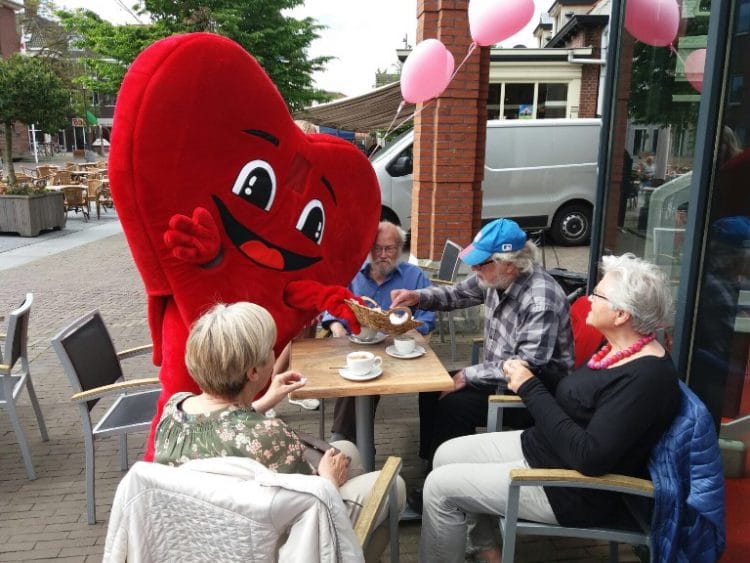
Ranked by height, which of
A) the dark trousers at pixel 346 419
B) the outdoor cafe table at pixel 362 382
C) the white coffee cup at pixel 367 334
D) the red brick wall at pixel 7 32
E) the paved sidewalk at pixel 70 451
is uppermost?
the red brick wall at pixel 7 32

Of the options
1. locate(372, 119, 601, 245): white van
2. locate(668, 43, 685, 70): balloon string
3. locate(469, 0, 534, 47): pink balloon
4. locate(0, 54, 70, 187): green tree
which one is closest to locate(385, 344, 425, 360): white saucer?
locate(668, 43, 685, 70): balloon string

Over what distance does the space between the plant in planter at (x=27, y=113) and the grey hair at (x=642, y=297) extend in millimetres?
12300

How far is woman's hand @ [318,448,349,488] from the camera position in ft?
6.48

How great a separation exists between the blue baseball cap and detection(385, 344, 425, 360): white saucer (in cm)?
48

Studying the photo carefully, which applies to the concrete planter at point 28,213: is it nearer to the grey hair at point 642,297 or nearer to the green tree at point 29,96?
the green tree at point 29,96

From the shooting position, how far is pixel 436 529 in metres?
2.30

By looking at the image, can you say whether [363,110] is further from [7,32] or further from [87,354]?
[7,32]

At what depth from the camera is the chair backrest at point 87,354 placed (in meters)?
2.81

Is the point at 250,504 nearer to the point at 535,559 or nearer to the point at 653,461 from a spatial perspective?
the point at 653,461

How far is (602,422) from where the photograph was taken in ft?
6.31

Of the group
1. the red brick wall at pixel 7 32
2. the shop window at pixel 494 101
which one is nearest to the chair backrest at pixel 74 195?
the shop window at pixel 494 101

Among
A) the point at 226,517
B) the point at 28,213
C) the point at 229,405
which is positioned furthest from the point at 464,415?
the point at 28,213

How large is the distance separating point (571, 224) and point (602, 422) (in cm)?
896

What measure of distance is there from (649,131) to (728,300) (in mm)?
1150
